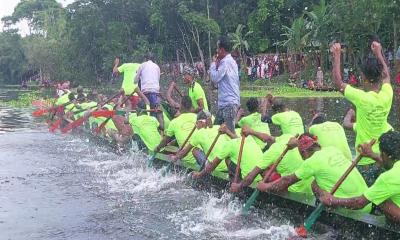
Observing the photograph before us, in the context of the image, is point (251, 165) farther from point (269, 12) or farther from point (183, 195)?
point (269, 12)

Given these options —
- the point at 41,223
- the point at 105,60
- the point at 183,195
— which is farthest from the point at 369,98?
the point at 105,60

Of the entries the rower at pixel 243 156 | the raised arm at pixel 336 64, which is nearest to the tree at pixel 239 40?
the rower at pixel 243 156

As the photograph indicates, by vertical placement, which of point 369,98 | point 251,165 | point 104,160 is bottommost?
point 104,160

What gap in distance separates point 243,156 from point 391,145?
236cm

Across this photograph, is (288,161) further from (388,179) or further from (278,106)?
(388,179)

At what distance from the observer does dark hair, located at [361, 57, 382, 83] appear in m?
5.14

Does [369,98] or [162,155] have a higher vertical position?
[369,98]

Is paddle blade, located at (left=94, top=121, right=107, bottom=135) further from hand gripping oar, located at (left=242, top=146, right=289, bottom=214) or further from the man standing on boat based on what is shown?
Answer: hand gripping oar, located at (left=242, top=146, right=289, bottom=214)

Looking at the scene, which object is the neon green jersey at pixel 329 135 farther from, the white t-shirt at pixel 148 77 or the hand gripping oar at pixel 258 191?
the white t-shirt at pixel 148 77

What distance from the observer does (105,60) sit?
4038 cm

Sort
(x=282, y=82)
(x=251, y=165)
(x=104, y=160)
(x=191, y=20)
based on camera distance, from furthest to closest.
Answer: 1. (x=191, y=20)
2. (x=282, y=82)
3. (x=104, y=160)
4. (x=251, y=165)

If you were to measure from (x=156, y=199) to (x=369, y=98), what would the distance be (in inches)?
144

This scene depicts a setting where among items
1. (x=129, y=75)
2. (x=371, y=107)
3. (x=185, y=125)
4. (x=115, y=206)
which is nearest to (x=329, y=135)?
(x=371, y=107)

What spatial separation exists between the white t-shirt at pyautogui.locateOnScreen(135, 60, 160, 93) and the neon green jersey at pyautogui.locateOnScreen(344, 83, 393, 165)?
6305mm
